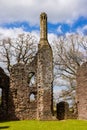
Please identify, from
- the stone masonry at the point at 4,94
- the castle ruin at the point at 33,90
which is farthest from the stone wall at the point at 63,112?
the stone masonry at the point at 4,94

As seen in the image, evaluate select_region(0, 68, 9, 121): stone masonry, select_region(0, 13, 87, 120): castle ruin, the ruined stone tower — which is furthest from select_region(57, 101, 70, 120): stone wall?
select_region(0, 68, 9, 121): stone masonry

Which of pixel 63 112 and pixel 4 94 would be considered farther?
pixel 63 112

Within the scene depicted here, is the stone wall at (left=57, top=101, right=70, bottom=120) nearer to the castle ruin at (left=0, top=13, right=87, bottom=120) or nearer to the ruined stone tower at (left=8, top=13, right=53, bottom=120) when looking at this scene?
the castle ruin at (left=0, top=13, right=87, bottom=120)

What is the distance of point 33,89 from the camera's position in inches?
1480

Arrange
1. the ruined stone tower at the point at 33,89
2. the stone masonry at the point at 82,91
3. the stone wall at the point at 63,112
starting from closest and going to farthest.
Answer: the stone masonry at the point at 82,91 < the ruined stone tower at the point at 33,89 < the stone wall at the point at 63,112

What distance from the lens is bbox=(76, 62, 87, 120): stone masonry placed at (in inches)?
1405

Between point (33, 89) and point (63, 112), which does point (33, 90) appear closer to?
point (33, 89)

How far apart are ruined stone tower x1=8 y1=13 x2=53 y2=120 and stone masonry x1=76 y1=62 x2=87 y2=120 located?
2.64 metres

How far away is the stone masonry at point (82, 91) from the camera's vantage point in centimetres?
3569

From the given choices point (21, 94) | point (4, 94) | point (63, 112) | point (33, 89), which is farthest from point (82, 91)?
point (4, 94)

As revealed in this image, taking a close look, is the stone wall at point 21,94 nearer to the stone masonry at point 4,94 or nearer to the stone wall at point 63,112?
the stone masonry at point 4,94

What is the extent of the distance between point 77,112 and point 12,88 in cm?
671

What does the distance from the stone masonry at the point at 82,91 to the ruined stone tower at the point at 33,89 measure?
2640mm

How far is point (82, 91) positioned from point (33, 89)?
471 cm
